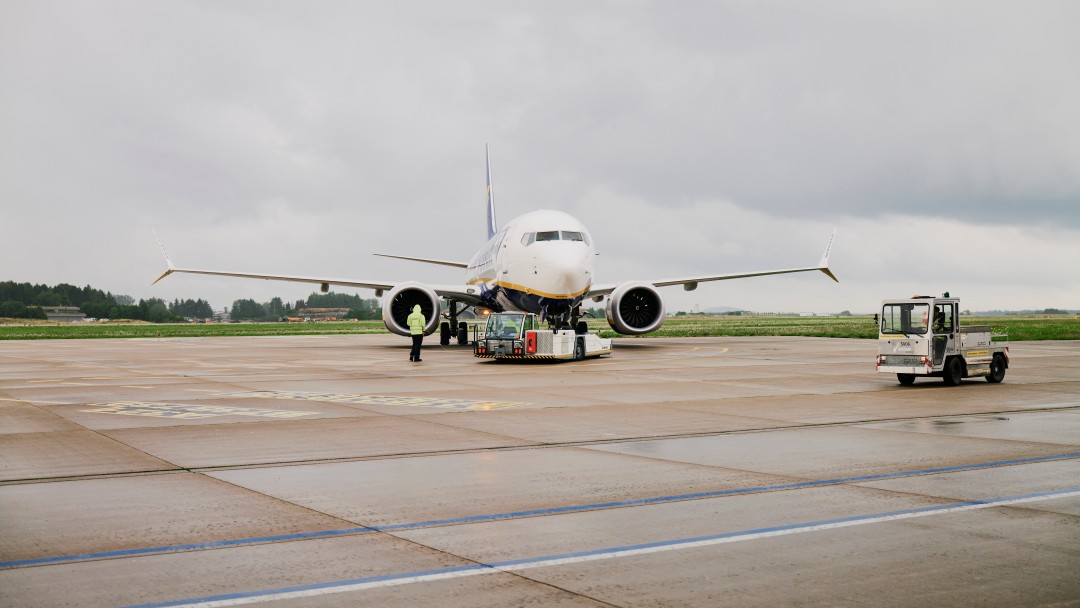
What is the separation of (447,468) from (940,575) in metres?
5.39

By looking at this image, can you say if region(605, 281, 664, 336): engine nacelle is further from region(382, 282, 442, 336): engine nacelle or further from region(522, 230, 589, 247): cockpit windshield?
region(382, 282, 442, 336): engine nacelle

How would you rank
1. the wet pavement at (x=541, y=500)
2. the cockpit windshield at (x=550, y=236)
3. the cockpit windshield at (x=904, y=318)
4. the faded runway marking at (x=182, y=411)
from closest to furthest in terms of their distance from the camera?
1. the wet pavement at (x=541, y=500)
2. the faded runway marking at (x=182, y=411)
3. the cockpit windshield at (x=904, y=318)
4. the cockpit windshield at (x=550, y=236)

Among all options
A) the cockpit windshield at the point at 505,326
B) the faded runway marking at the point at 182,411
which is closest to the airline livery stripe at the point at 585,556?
the faded runway marking at the point at 182,411

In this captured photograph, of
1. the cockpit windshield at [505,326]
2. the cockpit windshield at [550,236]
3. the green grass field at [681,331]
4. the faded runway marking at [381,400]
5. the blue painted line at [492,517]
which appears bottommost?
the blue painted line at [492,517]

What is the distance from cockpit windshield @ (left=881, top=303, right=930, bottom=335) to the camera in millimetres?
20297

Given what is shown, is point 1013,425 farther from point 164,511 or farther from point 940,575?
point 164,511

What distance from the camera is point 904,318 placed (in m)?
20.6

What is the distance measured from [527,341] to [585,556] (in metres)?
22.8

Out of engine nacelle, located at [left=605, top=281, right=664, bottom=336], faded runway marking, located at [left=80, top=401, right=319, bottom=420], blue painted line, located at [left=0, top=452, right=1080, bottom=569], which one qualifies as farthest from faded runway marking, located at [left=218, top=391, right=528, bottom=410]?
engine nacelle, located at [left=605, top=281, right=664, bottom=336]

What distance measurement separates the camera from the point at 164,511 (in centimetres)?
782

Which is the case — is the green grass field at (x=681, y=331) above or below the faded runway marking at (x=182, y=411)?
above

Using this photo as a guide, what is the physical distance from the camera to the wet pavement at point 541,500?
5.70 metres

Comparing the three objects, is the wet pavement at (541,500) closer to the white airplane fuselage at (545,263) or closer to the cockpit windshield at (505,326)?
the cockpit windshield at (505,326)

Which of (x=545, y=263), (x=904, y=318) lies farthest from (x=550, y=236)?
(x=904, y=318)
